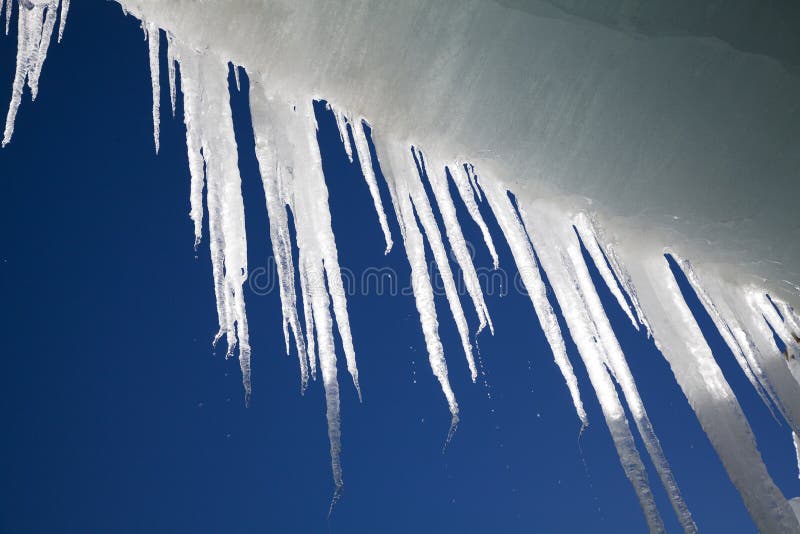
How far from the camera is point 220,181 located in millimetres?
1571

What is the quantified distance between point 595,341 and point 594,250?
Result: 310mm

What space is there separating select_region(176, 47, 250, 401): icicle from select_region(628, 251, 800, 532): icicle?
127cm

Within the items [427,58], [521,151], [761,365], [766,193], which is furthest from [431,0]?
[761,365]

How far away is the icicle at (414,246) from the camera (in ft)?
5.45

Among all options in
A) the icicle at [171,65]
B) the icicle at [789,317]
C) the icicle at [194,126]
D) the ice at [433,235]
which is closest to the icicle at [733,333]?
the icicle at [789,317]

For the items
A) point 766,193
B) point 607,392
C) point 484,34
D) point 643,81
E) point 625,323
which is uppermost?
point 625,323

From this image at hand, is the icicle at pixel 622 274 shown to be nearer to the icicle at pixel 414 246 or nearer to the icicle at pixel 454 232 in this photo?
the icicle at pixel 454 232

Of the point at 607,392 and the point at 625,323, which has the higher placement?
the point at 625,323

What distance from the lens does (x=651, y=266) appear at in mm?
1995

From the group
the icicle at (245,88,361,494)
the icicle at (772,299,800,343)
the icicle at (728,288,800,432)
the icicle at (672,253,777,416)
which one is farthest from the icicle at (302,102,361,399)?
the icicle at (772,299,800,343)

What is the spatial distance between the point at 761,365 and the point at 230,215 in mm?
1911

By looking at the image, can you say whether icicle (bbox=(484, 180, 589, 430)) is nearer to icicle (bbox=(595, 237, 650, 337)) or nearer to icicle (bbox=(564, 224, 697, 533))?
icicle (bbox=(564, 224, 697, 533))

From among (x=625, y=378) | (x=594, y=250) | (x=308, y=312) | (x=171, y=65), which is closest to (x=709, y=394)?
(x=625, y=378)

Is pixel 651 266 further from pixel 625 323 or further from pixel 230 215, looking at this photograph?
pixel 625 323
